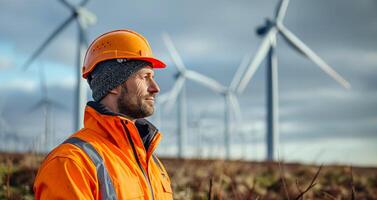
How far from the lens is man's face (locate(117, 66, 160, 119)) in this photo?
368 cm

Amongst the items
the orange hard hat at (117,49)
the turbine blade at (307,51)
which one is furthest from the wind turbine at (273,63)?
the orange hard hat at (117,49)

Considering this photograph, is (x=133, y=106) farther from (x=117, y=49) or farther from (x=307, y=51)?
(x=307, y=51)

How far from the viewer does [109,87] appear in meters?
3.71

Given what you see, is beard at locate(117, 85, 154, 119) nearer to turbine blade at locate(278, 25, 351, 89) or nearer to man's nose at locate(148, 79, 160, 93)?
man's nose at locate(148, 79, 160, 93)

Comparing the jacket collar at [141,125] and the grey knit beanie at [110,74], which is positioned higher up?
the grey knit beanie at [110,74]

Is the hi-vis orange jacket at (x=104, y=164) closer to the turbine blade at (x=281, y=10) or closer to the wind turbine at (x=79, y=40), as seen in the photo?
the wind turbine at (x=79, y=40)

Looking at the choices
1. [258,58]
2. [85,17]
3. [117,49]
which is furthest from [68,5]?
[117,49]

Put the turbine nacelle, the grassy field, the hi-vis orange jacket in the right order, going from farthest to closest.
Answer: the turbine nacelle → the grassy field → the hi-vis orange jacket

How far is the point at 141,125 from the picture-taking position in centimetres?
388

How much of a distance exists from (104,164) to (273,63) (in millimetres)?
22785

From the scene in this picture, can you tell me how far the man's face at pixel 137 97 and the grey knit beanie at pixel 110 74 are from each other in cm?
5

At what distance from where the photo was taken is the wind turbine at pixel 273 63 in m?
24.5

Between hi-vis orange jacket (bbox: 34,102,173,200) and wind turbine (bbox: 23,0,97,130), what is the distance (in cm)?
1798

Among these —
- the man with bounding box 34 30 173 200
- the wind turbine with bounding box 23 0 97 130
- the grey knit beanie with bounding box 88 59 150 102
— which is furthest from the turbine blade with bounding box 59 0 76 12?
the grey knit beanie with bounding box 88 59 150 102
